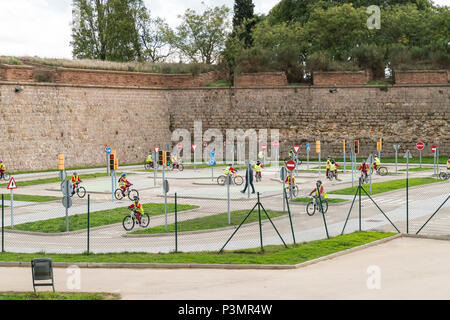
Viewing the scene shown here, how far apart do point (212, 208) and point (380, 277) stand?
42.3ft

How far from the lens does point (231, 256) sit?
16812 millimetres

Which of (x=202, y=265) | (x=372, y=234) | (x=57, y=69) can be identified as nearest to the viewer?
(x=202, y=265)

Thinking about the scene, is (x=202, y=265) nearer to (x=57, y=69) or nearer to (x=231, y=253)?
(x=231, y=253)

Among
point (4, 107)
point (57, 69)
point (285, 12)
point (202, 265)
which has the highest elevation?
point (285, 12)

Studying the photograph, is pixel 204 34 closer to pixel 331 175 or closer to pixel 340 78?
pixel 340 78

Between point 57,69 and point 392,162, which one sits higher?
point 57,69

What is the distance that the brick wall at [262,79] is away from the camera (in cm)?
5544

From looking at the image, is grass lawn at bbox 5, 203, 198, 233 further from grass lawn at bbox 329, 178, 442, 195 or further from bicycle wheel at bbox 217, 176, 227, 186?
bicycle wheel at bbox 217, 176, 227, 186

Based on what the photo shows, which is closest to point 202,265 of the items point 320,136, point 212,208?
point 212,208

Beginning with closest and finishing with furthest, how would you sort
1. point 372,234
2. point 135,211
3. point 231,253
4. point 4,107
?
point 231,253, point 372,234, point 135,211, point 4,107

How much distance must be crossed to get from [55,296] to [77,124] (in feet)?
123

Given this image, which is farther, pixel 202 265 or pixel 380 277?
pixel 202 265

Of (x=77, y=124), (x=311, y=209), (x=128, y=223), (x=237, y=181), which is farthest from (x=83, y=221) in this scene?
(x=77, y=124)

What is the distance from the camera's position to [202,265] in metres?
15.8
